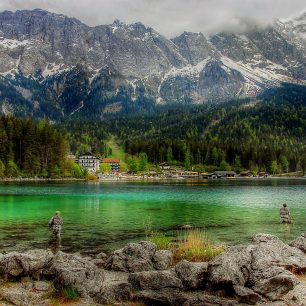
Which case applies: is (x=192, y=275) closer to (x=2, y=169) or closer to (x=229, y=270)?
(x=229, y=270)

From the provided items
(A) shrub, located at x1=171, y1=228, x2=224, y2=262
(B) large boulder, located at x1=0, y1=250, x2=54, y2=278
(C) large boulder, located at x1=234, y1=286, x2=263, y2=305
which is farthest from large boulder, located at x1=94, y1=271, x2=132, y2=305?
(A) shrub, located at x1=171, y1=228, x2=224, y2=262

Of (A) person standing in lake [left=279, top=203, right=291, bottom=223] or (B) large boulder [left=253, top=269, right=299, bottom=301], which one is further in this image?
(A) person standing in lake [left=279, top=203, right=291, bottom=223]

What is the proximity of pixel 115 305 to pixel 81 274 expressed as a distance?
270 centimetres

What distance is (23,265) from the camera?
928 inches

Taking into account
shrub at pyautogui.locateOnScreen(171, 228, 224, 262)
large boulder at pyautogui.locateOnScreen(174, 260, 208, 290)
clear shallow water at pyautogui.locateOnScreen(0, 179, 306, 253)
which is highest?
large boulder at pyautogui.locateOnScreen(174, 260, 208, 290)

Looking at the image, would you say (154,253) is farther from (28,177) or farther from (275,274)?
(28,177)

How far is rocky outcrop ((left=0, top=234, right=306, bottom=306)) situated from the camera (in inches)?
773

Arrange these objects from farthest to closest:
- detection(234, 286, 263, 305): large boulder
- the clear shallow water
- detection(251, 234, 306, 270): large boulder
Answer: the clear shallow water < detection(251, 234, 306, 270): large boulder < detection(234, 286, 263, 305): large boulder

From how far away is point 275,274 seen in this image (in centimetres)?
2056

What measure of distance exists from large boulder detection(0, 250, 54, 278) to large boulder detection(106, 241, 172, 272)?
4.18 metres

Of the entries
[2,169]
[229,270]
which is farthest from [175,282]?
[2,169]

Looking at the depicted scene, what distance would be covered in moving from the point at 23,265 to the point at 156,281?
7672 millimetres

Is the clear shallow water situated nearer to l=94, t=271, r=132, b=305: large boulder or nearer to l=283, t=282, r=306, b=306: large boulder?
l=94, t=271, r=132, b=305: large boulder

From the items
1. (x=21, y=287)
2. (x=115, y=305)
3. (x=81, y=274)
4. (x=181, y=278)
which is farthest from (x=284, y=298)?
(x=21, y=287)
